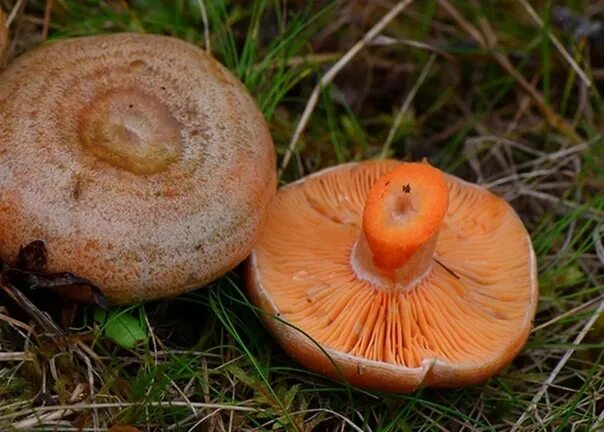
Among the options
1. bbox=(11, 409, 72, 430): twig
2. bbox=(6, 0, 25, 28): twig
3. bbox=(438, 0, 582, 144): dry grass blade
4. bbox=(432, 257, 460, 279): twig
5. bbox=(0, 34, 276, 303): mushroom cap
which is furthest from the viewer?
bbox=(438, 0, 582, 144): dry grass blade

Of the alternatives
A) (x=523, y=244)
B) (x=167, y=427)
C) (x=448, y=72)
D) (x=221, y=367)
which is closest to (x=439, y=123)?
(x=448, y=72)

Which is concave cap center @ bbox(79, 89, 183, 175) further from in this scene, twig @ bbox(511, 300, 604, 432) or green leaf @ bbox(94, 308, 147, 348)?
twig @ bbox(511, 300, 604, 432)

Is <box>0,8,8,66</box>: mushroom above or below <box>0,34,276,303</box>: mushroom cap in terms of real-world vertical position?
above

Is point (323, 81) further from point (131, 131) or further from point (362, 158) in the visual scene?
point (131, 131)

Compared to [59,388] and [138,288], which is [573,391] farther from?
[59,388]

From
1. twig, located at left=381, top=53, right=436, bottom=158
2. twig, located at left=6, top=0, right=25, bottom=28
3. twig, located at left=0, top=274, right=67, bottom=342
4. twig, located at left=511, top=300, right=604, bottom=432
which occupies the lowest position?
twig, located at left=511, top=300, right=604, bottom=432

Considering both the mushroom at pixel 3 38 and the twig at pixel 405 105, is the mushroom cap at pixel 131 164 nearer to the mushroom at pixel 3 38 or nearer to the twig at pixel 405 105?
the mushroom at pixel 3 38

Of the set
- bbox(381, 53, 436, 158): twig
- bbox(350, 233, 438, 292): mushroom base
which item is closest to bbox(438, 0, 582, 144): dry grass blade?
bbox(381, 53, 436, 158): twig
